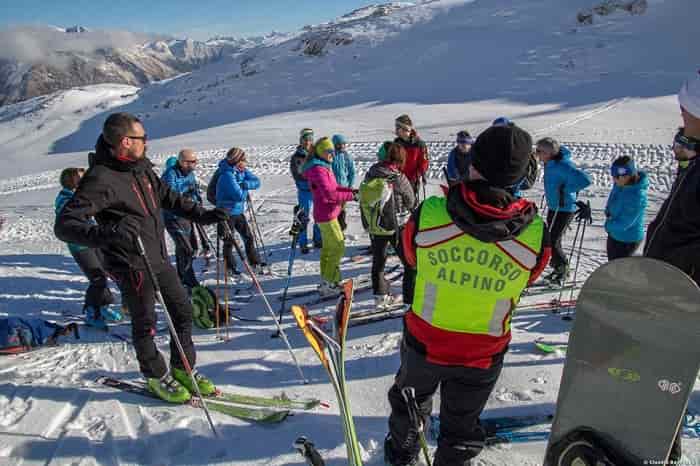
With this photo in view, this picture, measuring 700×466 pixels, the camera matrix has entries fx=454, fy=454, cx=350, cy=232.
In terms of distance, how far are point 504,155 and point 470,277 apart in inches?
23.2

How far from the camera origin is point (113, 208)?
316cm

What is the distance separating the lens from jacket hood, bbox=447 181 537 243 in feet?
6.69

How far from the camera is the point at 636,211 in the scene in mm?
4633

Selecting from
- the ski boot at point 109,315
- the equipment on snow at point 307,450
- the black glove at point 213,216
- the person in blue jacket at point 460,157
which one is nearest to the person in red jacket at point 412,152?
Answer: the person in blue jacket at point 460,157

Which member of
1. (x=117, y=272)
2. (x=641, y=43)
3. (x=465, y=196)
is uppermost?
(x=641, y=43)

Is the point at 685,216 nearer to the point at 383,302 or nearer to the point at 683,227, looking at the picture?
the point at 683,227

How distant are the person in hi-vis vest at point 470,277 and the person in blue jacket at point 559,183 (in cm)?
353

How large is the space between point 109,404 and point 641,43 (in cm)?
3464

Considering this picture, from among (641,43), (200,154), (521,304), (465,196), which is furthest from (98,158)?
(641,43)

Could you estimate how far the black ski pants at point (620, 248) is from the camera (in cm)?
479

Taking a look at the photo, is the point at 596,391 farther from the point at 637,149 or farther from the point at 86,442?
the point at 637,149

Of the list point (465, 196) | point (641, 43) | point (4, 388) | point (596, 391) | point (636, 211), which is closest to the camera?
point (465, 196)

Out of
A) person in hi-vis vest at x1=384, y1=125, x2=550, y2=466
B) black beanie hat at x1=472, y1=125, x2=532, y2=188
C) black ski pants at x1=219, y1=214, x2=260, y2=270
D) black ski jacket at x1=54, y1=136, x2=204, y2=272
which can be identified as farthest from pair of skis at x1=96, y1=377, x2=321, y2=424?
black ski pants at x1=219, y1=214, x2=260, y2=270

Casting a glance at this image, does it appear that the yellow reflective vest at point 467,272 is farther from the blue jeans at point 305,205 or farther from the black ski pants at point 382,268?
the blue jeans at point 305,205
